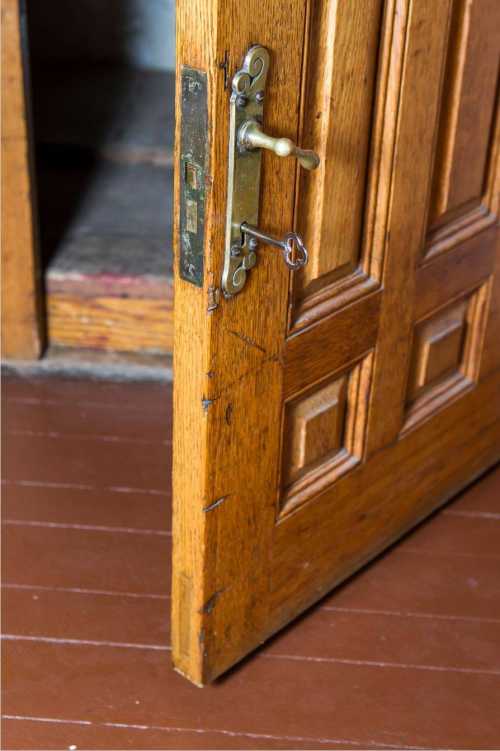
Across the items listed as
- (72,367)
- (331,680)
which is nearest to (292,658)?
(331,680)

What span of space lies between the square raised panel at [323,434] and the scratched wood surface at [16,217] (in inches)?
43.1

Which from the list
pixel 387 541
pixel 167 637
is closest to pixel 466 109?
pixel 387 541

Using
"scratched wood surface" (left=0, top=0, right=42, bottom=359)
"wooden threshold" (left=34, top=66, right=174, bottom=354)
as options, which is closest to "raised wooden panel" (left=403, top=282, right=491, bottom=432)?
"wooden threshold" (left=34, top=66, right=174, bottom=354)

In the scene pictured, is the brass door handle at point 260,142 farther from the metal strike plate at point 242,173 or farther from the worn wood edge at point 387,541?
the worn wood edge at point 387,541

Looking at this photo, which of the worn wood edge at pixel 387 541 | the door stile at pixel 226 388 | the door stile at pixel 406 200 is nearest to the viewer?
the door stile at pixel 226 388

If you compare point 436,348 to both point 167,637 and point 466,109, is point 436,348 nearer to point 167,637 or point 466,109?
point 466,109

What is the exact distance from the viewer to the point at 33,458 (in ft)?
8.44

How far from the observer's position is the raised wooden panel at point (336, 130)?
156 cm

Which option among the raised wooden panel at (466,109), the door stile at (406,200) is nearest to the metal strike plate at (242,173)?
the door stile at (406,200)

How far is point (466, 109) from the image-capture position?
1.92m

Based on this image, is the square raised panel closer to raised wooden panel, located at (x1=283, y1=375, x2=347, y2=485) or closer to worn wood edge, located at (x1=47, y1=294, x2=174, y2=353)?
raised wooden panel, located at (x1=283, y1=375, x2=347, y2=485)

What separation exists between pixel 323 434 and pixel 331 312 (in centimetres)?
26

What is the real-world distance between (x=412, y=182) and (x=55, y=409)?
1.24 meters

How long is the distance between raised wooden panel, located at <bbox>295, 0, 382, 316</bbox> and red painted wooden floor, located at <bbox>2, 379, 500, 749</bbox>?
2.33ft
